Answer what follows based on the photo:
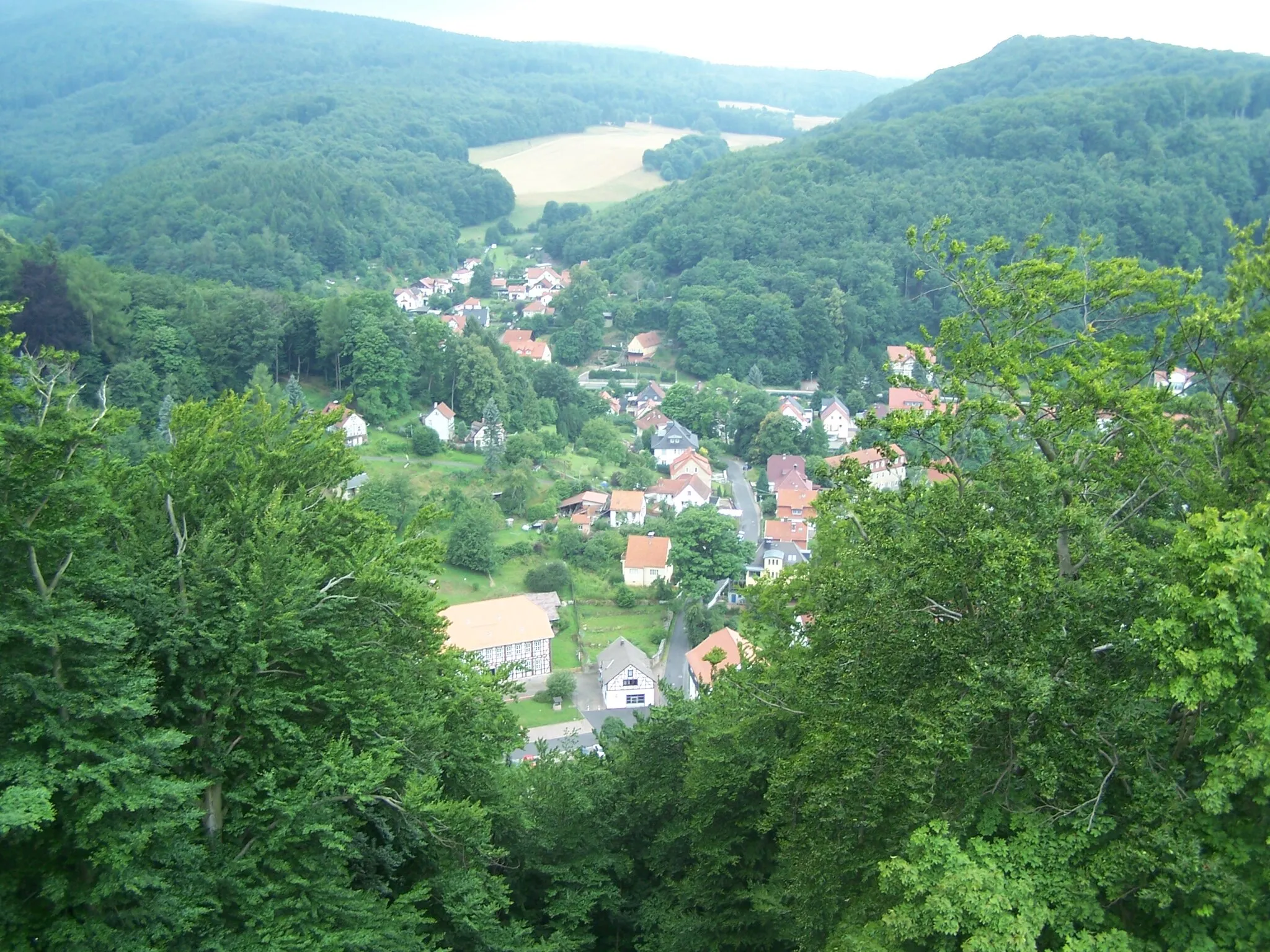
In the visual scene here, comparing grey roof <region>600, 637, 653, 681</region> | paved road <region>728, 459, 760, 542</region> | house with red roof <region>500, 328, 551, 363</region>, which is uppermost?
house with red roof <region>500, 328, 551, 363</region>

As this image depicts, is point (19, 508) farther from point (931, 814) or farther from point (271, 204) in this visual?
point (271, 204)

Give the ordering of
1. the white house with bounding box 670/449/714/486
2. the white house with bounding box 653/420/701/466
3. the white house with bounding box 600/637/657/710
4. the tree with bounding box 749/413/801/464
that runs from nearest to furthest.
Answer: the white house with bounding box 600/637/657/710, the white house with bounding box 670/449/714/486, the white house with bounding box 653/420/701/466, the tree with bounding box 749/413/801/464

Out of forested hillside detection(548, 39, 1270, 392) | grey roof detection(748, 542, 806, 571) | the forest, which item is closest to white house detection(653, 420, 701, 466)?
grey roof detection(748, 542, 806, 571)

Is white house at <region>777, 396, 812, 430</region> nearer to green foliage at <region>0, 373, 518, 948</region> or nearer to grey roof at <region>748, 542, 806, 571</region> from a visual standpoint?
grey roof at <region>748, 542, 806, 571</region>

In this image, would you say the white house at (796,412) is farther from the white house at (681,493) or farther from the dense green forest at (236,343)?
the dense green forest at (236,343)

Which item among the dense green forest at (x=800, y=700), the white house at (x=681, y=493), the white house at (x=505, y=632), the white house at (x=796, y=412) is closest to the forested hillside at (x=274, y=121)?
the white house at (x=796, y=412)

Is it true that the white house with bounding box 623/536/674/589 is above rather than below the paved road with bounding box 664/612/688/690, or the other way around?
above
